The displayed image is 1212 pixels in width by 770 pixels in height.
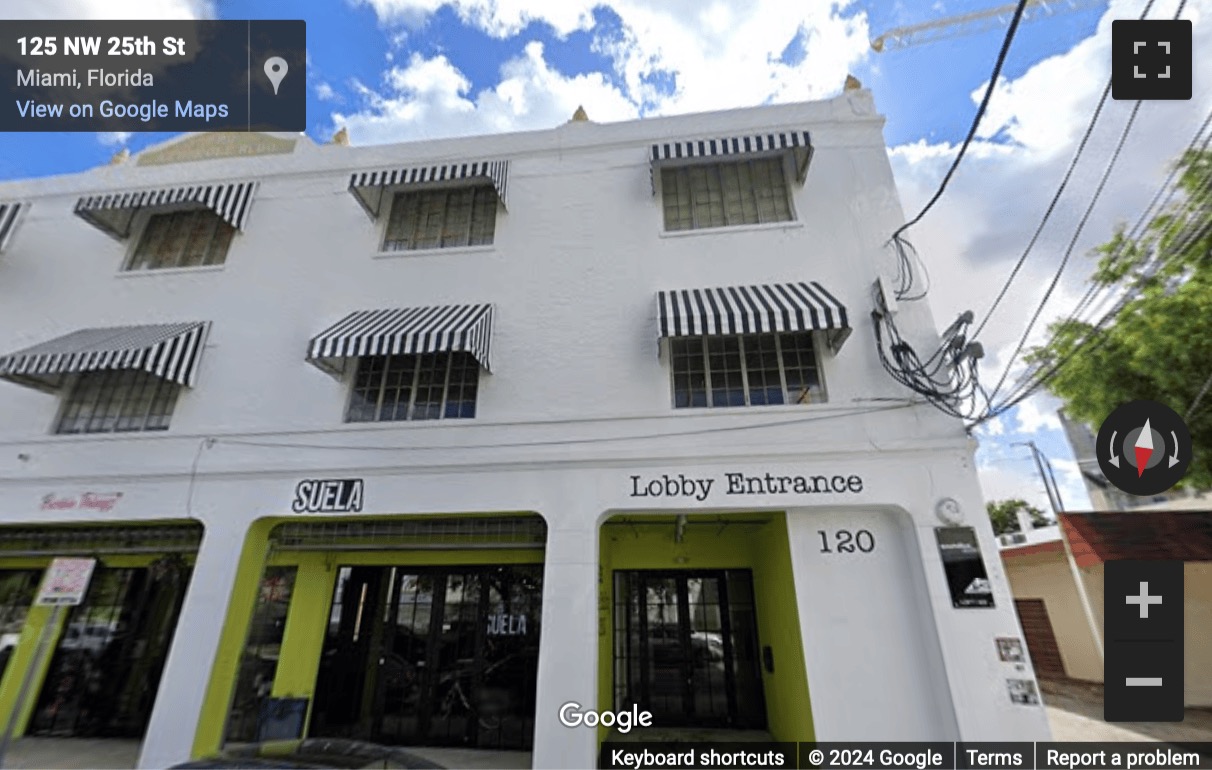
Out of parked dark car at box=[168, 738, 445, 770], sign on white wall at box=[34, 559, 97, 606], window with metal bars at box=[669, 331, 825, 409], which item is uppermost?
window with metal bars at box=[669, 331, 825, 409]

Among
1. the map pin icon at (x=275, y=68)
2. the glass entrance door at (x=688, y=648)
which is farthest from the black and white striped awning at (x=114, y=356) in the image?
the glass entrance door at (x=688, y=648)

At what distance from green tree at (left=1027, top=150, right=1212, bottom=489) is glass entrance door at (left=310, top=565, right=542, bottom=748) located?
30.0 ft

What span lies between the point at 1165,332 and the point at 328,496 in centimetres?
1353

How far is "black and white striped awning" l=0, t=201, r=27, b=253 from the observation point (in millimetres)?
9469

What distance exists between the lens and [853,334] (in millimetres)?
7320

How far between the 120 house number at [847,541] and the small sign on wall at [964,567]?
73 centimetres

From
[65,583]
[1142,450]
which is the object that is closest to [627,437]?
[1142,450]

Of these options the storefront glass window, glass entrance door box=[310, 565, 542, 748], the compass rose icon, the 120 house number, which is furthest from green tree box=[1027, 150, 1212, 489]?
the storefront glass window

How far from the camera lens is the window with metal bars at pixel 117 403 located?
825 centimetres

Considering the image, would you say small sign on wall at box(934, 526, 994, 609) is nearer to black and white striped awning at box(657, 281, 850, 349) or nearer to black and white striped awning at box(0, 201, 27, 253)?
black and white striped awning at box(657, 281, 850, 349)

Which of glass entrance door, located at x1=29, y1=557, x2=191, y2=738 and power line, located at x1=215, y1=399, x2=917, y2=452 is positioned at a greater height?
power line, located at x1=215, y1=399, x2=917, y2=452

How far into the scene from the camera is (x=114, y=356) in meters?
7.74

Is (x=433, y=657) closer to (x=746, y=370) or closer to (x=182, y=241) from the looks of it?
(x=746, y=370)

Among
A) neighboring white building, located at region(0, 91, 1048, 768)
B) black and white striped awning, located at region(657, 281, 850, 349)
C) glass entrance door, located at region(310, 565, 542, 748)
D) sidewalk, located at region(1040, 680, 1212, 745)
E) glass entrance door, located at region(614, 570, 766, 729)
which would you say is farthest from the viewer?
glass entrance door, located at region(614, 570, 766, 729)
